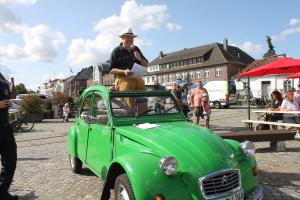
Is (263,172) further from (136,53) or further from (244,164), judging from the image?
(136,53)

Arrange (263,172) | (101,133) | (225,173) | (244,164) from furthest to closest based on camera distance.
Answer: (263,172) < (101,133) < (244,164) < (225,173)

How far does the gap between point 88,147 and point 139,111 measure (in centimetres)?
120

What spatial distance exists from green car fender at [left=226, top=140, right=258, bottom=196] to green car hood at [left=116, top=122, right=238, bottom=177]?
0.19 m

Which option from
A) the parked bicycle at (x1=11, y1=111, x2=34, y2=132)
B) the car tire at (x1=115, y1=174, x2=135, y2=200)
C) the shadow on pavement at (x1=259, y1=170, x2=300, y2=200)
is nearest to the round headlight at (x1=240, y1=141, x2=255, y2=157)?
the shadow on pavement at (x1=259, y1=170, x2=300, y2=200)

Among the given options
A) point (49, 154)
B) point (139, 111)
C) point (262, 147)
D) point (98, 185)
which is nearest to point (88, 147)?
point (98, 185)

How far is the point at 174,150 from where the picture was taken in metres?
4.46

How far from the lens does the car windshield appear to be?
225 inches

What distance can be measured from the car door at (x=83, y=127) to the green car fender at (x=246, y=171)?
8.88 feet

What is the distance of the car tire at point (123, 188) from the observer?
4.20m

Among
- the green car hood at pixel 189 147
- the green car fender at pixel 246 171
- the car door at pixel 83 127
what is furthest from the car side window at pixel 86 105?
the green car fender at pixel 246 171

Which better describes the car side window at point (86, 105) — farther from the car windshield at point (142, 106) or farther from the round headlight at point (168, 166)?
the round headlight at point (168, 166)

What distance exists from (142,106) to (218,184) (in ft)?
6.80

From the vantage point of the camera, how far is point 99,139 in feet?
19.1

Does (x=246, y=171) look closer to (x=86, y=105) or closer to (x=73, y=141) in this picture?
(x=86, y=105)
